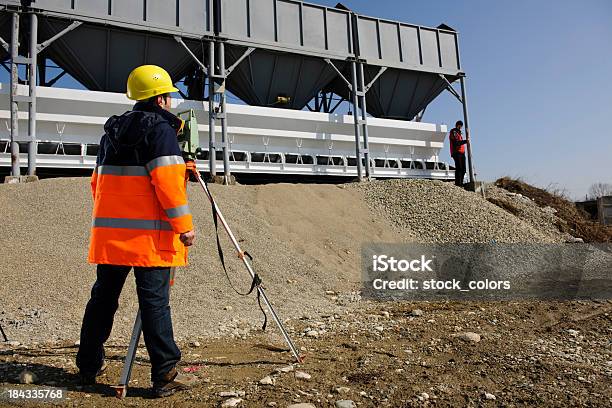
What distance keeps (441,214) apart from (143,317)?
8.73 metres

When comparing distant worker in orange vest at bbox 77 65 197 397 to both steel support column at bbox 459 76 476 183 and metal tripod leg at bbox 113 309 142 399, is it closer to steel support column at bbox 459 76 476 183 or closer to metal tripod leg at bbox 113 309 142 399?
metal tripod leg at bbox 113 309 142 399

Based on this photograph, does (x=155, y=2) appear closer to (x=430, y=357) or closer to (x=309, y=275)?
(x=309, y=275)

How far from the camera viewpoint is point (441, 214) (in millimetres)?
10219

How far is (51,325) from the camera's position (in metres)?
4.01

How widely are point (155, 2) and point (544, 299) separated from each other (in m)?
10.2

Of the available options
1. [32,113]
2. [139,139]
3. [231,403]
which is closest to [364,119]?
[32,113]

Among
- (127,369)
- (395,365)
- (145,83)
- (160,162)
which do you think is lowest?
(395,365)

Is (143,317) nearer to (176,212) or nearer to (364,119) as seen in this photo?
(176,212)

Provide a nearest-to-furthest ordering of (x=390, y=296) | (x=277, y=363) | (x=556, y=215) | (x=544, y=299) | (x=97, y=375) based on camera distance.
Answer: (x=97, y=375)
(x=277, y=363)
(x=544, y=299)
(x=390, y=296)
(x=556, y=215)

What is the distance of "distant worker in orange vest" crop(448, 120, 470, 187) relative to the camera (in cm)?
1303

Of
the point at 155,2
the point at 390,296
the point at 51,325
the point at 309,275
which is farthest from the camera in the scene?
the point at 155,2

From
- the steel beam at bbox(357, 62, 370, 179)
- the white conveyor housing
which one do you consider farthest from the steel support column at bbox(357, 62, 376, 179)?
the white conveyor housing

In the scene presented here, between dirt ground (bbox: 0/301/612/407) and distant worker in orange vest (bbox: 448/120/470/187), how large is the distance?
8927 mm

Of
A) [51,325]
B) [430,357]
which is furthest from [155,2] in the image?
[430,357]
